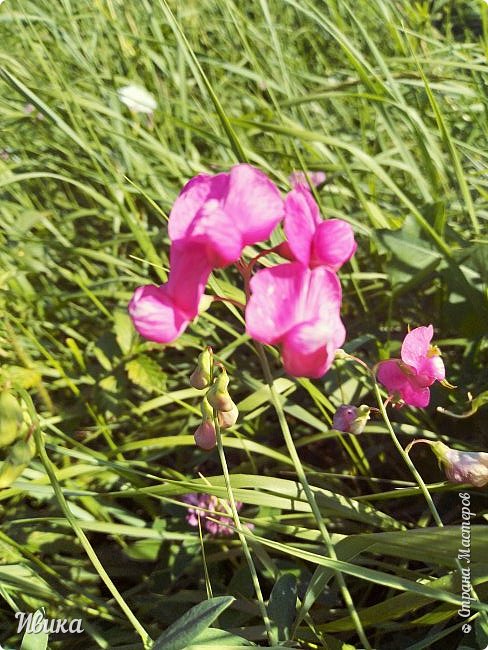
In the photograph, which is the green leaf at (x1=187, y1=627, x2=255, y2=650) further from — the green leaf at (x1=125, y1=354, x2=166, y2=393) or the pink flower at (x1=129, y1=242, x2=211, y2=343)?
the green leaf at (x1=125, y1=354, x2=166, y2=393)

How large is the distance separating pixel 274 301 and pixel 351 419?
242mm

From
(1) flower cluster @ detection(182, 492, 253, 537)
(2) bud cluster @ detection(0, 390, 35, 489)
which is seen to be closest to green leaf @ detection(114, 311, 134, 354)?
(1) flower cluster @ detection(182, 492, 253, 537)

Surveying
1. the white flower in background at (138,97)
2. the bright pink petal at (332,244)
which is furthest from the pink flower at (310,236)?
the white flower in background at (138,97)

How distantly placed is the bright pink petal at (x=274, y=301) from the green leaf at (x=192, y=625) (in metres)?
0.24

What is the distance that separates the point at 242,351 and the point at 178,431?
9.8 inches

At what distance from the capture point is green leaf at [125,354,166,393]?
1201 millimetres

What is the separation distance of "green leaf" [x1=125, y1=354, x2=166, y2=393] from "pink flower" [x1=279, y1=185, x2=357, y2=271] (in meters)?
0.59

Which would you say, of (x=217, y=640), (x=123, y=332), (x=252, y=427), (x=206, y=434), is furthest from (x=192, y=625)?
(x=123, y=332)

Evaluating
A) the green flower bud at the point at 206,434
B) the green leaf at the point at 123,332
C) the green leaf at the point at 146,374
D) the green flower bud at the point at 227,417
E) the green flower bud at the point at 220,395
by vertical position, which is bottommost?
the green leaf at the point at 146,374

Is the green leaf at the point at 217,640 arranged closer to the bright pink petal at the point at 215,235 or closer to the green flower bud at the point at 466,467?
the green flower bud at the point at 466,467

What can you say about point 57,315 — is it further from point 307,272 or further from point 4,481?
point 307,272

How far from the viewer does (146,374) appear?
1.22m

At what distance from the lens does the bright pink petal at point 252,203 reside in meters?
0.64

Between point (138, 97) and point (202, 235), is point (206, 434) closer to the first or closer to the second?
point (202, 235)
